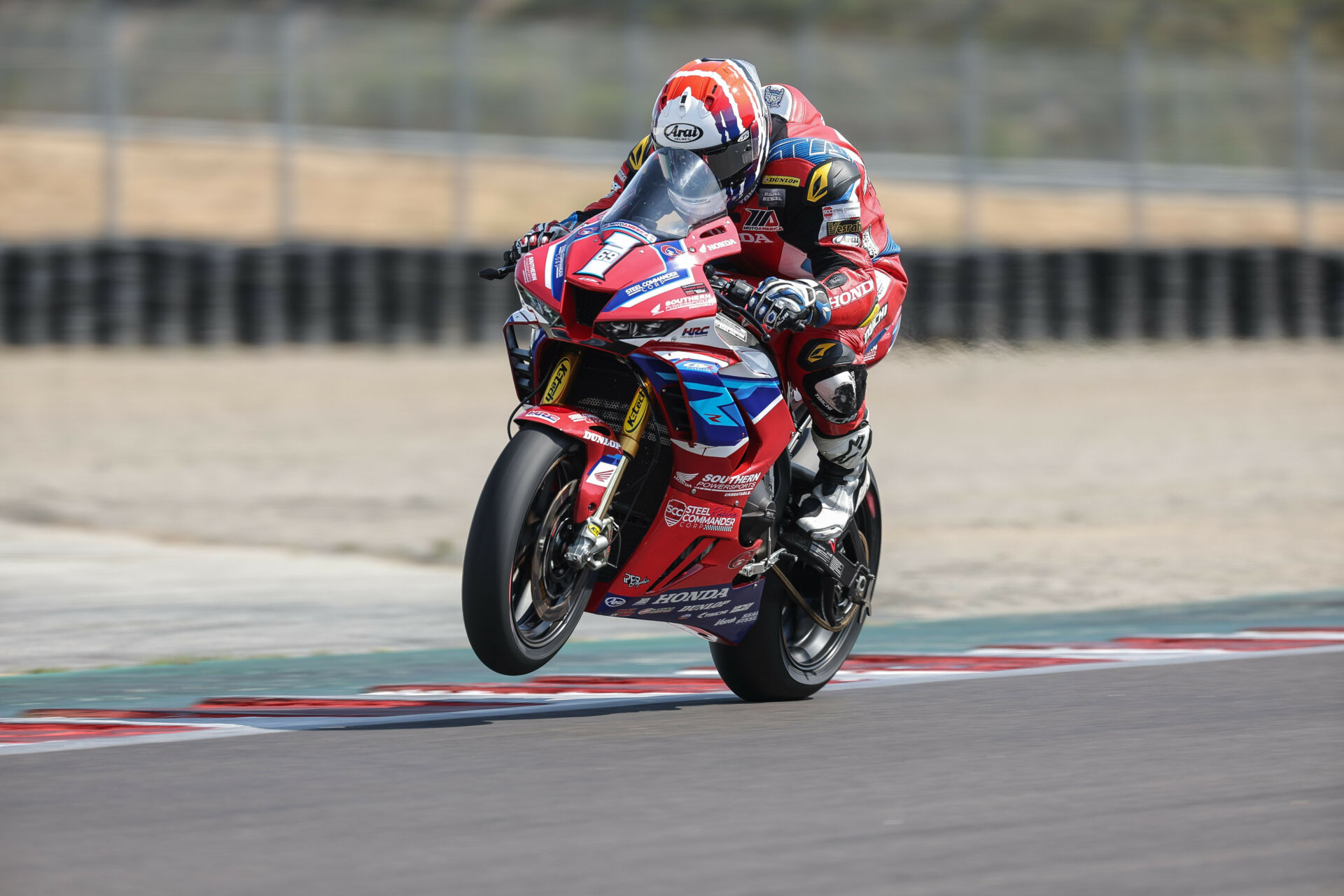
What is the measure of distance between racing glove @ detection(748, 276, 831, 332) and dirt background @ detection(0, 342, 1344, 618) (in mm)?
3231

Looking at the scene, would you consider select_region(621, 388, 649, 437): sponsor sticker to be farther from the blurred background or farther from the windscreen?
the blurred background

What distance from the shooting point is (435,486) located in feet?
45.2

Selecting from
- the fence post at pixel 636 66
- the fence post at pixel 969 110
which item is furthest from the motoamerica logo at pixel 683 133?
the fence post at pixel 969 110

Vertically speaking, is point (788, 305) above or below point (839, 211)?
below

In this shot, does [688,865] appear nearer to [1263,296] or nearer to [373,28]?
[1263,296]

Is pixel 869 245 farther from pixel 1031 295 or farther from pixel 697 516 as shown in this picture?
pixel 1031 295

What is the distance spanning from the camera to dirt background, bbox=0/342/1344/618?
1064 cm

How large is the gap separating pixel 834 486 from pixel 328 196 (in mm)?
24707

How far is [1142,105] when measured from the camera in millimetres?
26578

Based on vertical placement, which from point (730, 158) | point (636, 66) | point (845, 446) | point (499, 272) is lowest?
point (636, 66)

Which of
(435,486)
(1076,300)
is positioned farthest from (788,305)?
(1076,300)

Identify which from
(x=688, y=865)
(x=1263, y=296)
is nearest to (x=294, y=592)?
(x=688, y=865)

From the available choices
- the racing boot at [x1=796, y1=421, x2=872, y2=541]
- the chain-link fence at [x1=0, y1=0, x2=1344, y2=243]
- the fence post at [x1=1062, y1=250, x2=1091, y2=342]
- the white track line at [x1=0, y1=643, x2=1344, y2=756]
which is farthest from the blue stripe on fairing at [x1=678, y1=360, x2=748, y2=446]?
the chain-link fence at [x1=0, y1=0, x2=1344, y2=243]

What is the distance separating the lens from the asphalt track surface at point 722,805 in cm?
390
